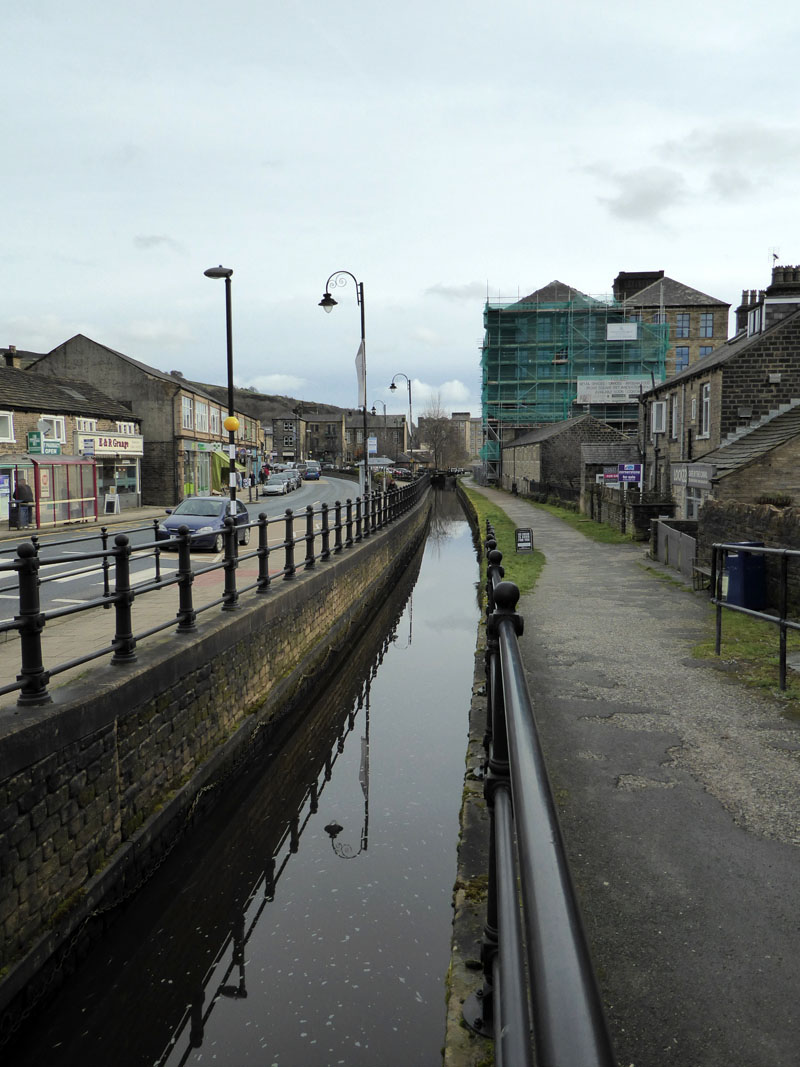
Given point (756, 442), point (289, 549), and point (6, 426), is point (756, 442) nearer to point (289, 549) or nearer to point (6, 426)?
point (289, 549)

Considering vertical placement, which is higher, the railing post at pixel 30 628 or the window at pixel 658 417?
the window at pixel 658 417

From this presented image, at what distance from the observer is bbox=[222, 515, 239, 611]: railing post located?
8.87 meters

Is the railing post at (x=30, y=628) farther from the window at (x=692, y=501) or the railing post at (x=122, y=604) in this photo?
the window at (x=692, y=501)

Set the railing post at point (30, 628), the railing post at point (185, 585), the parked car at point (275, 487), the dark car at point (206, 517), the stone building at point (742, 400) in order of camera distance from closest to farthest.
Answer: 1. the railing post at point (30, 628)
2. the railing post at point (185, 585)
3. the dark car at point (206, 517)
4. the stone building at point (742, 400)
5. the parked car at point (275, 487)

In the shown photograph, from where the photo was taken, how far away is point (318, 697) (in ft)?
38.5

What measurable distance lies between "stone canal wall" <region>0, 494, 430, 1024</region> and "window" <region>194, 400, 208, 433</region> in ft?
130

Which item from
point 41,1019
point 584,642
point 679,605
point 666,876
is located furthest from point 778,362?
point 41,1019

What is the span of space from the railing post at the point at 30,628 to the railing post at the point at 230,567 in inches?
146

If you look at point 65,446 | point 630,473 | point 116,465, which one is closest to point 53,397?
point 65,446

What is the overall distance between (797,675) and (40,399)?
32.2 meters

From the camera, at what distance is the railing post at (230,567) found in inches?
349

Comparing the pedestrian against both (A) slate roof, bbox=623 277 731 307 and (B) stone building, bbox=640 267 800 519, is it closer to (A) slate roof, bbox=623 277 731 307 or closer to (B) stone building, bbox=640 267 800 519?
(B) stone building, bbox=640 267 800 519

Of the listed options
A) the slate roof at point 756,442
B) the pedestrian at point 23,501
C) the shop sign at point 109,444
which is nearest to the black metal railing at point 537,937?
the slate roof at point 756,442

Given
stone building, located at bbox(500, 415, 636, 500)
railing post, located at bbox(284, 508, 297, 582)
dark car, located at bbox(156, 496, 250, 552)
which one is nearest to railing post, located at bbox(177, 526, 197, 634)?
railing post, located at bbox(284, 508, 297, 582)
